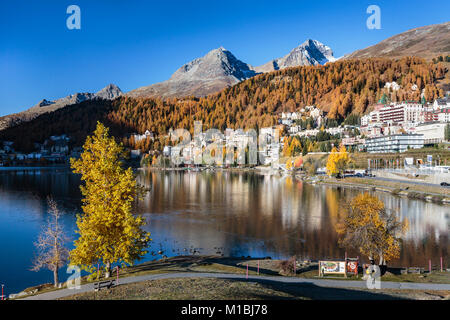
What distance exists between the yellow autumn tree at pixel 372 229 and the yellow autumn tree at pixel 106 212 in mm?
12692

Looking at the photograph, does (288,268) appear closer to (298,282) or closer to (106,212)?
(298,282)

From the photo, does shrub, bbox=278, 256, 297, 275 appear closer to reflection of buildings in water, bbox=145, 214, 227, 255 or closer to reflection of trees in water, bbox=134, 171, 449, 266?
reflection of trees in water, bbox=134, 171, 449, 266

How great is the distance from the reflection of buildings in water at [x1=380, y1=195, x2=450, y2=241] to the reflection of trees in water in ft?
0.76

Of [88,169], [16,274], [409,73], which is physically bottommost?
[16,274]

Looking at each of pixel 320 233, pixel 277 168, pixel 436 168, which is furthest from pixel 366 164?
Answer: pixel 320 233

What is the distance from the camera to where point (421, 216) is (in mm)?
38562

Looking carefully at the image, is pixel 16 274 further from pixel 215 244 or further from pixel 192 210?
pixel 192 210

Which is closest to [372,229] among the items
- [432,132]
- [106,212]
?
[106,212]

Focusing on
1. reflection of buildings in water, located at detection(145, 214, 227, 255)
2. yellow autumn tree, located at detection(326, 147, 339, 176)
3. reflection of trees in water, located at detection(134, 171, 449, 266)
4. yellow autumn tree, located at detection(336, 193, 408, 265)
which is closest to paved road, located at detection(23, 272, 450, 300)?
yellow autumn tree, located at detection(336, 193, 408, 265)

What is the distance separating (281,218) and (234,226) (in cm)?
662

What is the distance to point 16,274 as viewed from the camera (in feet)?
73.7

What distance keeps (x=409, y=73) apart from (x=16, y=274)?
680 ft

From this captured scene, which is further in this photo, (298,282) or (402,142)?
(402,142)
